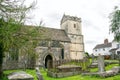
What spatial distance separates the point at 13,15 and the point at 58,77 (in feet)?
29.9

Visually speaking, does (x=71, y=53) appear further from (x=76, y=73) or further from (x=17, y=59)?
(x=76, y=73)

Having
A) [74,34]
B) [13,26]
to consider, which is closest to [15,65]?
[74,34]

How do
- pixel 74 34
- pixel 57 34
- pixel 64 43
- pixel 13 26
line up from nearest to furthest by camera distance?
pixel 13 26 → pixel 64 43 → pixel 57 34 → pixel 74 34

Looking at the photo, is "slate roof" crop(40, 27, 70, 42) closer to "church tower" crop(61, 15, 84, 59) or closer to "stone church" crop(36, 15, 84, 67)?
"stone church" crop(36, 15, 84, 67)

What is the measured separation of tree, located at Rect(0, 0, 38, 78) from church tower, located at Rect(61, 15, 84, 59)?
93.6ft

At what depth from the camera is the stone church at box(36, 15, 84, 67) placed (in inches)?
1467

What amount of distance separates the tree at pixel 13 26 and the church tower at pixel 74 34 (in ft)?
93.6

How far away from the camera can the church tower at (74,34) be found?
44.1 m

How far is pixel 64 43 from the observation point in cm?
4044

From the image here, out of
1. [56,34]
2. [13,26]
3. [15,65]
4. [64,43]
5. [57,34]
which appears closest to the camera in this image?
[13,26]

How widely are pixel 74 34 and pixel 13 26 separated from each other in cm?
3256

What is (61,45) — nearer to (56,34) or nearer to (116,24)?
(56,34)

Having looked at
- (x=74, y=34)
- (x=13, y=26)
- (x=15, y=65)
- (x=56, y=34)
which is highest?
(x=74, y=34)

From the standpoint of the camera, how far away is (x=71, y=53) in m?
43.8
